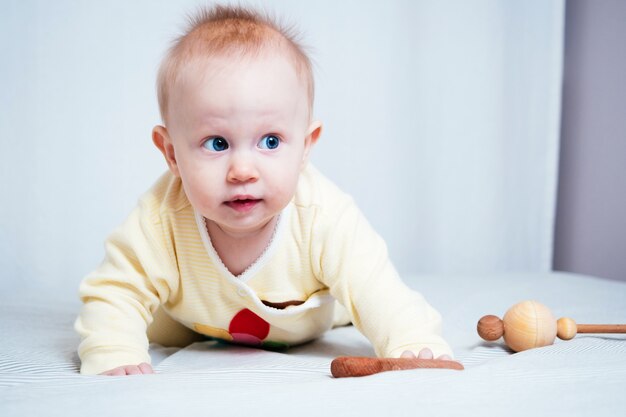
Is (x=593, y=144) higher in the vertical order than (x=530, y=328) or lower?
higher

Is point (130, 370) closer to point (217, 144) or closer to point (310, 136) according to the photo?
point (217, 144)

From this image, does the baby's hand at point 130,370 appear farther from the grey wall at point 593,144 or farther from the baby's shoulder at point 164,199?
the grey wall at point 593,144

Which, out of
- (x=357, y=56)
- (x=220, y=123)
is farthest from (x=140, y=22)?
(x=220, y=123)

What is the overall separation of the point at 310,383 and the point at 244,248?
15.0 inches

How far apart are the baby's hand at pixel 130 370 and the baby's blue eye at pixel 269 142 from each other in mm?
346

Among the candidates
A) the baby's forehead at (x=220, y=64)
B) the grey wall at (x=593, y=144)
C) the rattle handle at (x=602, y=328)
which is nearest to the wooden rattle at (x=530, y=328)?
the rattle handle at (x=602, y=328)

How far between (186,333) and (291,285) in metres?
0.28

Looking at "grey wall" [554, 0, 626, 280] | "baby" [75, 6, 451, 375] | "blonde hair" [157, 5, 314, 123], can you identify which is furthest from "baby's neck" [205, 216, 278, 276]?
"grey wall" [554, 0, 626, 280]

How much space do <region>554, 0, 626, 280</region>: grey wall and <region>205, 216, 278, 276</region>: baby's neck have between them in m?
1.35

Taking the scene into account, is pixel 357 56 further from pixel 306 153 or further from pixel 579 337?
pixel 579 337

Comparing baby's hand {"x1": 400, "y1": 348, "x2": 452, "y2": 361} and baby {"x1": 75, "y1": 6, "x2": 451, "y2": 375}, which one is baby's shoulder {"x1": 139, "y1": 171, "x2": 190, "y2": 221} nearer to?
baby {"x1": 75, "y1": 6, "x2": 451, "y2": 375}

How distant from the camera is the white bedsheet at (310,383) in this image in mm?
725

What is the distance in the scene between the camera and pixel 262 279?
1.16m

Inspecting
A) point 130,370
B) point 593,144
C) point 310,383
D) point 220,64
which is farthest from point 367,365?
point 593,144
